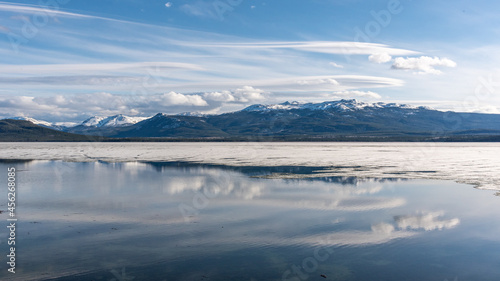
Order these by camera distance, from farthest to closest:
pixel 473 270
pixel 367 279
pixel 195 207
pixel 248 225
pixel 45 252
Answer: pixel 195 207, pixel 248 225, pixel 45 252, pixel 473 270, pixel 367 279

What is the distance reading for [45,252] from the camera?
50.5 feet

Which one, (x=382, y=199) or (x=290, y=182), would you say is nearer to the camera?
(x=382, y=199)

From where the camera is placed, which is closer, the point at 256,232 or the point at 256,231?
the point at 256,232

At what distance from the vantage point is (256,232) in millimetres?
18781

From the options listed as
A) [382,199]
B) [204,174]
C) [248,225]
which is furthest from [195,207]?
[204,174]

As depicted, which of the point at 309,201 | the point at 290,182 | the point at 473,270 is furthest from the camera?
the point at 290,182

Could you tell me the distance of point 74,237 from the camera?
57.9 feet

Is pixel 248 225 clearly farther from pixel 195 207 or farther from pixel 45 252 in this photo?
pixel 45 252

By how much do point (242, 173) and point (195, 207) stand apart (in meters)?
19.7

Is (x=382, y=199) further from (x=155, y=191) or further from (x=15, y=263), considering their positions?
(x=15, y=263)

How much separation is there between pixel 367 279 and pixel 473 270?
4145 millimetres

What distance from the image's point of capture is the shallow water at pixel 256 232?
1370cm

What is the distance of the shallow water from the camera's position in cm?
1370

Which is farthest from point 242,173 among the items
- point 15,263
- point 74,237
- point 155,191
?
point 15,263
